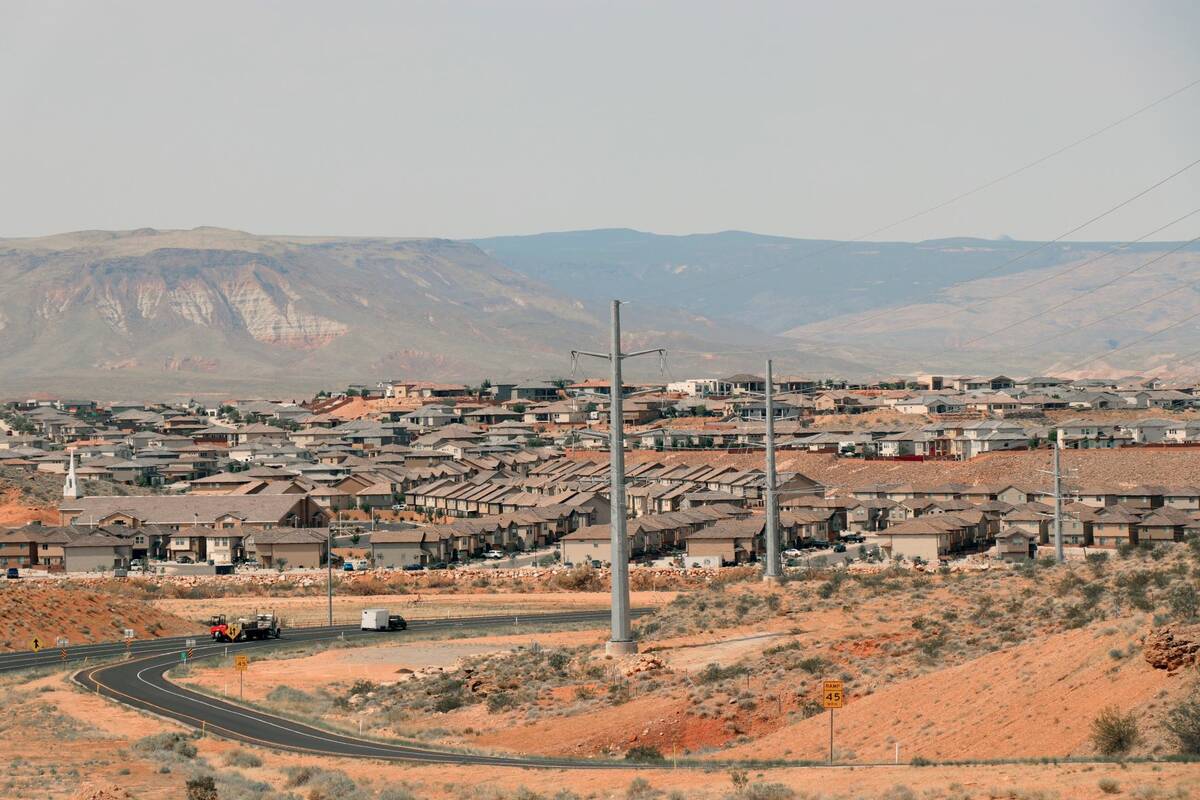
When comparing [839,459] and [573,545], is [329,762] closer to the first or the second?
[573,545]

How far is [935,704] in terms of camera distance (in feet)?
120

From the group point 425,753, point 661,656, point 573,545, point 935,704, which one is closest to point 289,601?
point 573,545

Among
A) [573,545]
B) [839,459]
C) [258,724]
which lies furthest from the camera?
[839,459]

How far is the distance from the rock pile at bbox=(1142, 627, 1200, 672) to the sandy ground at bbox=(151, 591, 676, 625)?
44.7 m

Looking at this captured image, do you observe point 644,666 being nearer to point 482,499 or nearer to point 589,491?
point 589,491

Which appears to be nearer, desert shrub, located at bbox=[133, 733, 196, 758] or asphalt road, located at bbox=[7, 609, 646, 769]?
desert shrub, located at bbox=[133, 733, 196, 758]

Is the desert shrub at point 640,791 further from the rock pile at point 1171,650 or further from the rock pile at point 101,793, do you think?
the rock pile at point 1171,650

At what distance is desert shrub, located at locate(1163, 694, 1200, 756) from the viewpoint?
2881cm

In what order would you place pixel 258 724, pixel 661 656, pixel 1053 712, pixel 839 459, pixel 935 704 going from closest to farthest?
1. pixel 1053 712
2. pixel 935 704
3. pixel 258 724
4. pixel 661 656
5. pixel 839 459

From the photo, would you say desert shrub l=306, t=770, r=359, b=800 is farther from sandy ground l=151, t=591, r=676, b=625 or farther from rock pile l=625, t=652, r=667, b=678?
sandy ground l=151, t=591, r=676, b=625

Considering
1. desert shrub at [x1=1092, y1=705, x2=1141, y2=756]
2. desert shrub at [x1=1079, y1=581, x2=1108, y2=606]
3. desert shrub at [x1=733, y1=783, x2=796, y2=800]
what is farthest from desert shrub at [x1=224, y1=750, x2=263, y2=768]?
desert shrub at [x1=1079, y1=581, x2=1108, y2=606]

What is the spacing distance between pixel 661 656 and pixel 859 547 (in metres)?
53.6

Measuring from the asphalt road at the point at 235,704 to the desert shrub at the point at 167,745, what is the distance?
6.26 feet

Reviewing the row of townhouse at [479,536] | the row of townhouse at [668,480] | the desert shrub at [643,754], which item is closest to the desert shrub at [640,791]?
the desert shrub at [643,754]
